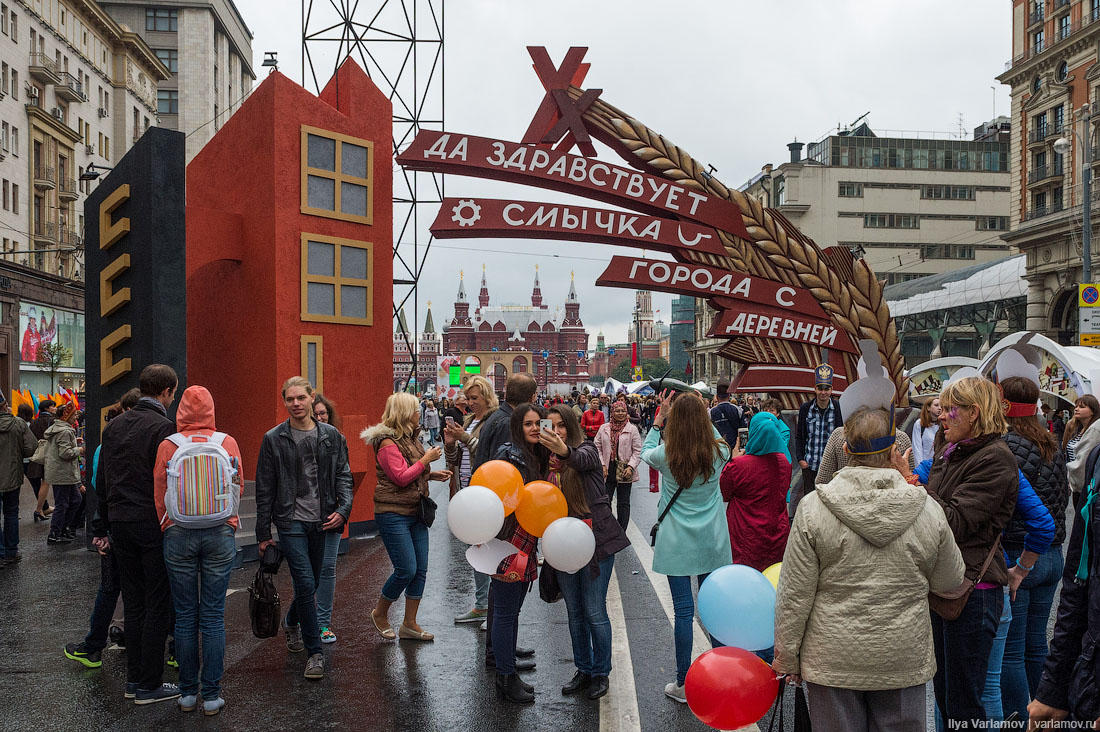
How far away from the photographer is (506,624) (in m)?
5.14

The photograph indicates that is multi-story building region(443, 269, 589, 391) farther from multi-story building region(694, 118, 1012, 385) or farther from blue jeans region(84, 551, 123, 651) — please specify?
blue jeans region(84, 551, 123, 651)

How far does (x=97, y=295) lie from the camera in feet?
28.9

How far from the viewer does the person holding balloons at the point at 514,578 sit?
513 cm

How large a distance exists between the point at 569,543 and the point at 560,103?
714cm

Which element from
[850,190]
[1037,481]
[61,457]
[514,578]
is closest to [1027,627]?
[1037,481]

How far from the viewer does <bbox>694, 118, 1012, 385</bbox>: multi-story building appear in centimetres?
7581

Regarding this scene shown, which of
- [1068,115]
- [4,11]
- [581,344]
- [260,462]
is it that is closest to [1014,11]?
[1068,115]

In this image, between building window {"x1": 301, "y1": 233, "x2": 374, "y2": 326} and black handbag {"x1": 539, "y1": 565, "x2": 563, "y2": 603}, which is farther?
building window {"x1": 301, "y1": 233, "x2": 374, "y2": 326}

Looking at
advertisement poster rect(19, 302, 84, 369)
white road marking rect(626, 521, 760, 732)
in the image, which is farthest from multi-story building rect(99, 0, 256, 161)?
white road marking rect(626, 521, 760, 732)

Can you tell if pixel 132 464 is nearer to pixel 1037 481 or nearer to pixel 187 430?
pixel 187 430

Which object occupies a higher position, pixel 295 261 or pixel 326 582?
pixel 295 261

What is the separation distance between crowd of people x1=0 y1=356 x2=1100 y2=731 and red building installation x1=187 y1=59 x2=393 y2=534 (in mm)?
3283

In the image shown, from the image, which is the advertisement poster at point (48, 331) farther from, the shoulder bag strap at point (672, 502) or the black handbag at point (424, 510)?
the shoulder bag strap at point (672, 502)

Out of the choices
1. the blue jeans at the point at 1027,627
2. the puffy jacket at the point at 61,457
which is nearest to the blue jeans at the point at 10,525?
the puffy jacket at the point at 61,457
